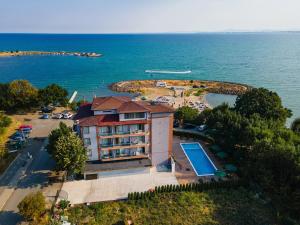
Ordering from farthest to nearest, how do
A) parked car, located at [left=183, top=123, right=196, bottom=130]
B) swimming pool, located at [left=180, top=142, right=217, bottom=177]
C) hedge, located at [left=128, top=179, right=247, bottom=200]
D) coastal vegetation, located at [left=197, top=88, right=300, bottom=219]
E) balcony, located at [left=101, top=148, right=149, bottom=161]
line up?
1. parked car, located at [left=183, top=123, right=196, bottom=130]
2. swimming pool, located at [left=180, top=142, right=217, bottom=177]
3. balcony, located at [left=101, top=148, right=149, bottom=161]
4. hedge, located at [left=128, top=179, right=247, bottom=200]
5. coastal vegetation, located at [left=197, top=88, right=300, bottom=219]

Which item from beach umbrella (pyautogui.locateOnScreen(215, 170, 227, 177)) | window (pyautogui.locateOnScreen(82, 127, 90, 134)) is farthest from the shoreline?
window (pyautogui.locateOnScreen(82, 127, 90, 134))

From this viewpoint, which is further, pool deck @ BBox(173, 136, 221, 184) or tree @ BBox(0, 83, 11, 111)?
tree @ BBox(0, 83, 11, 111)

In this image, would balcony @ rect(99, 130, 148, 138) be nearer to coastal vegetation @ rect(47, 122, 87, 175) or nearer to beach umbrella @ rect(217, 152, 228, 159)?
coastal vegetation @ rect(47, 122, 87, 175)

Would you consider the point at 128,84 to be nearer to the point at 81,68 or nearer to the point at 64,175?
the point at 81,68

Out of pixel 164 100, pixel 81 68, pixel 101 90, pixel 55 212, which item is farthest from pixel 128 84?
pixel 55 212

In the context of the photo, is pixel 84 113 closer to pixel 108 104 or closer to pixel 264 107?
pixel 108 104

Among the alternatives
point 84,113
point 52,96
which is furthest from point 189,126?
point 52,96
